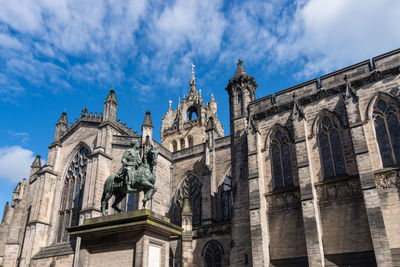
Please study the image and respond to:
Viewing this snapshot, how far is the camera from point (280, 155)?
18.4 meters

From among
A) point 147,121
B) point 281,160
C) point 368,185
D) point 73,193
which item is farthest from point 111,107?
point 368,185

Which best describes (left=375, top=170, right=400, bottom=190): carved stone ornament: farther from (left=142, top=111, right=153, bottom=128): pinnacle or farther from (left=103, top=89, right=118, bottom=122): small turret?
(left=103, top=89, right=118, bottom=122): small turret

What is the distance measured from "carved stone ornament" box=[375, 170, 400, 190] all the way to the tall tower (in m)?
6.32

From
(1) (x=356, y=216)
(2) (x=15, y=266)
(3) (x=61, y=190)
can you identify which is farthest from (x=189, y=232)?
(2) (x=15, y=266)

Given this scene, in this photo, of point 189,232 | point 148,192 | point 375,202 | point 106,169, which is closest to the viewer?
point 148,192

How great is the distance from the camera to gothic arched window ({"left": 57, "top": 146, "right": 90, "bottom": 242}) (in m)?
26.4

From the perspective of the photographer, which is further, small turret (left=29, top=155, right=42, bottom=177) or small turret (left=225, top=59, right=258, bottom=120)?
small turret (left=29, top=155, right=42, bottom=177)

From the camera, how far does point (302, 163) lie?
54.9 ft

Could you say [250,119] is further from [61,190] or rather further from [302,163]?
[61,190]

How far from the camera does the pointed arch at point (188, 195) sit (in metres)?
26.8

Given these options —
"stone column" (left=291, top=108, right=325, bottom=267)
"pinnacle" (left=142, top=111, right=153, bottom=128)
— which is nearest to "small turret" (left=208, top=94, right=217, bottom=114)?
"pinnacle" (left=142, top=111, right=153, bottom=128)

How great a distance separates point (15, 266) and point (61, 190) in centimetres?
656

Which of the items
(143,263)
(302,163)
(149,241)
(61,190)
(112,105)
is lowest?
(143,263)

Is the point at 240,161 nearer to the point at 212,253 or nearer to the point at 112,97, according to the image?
the point at 212,253
